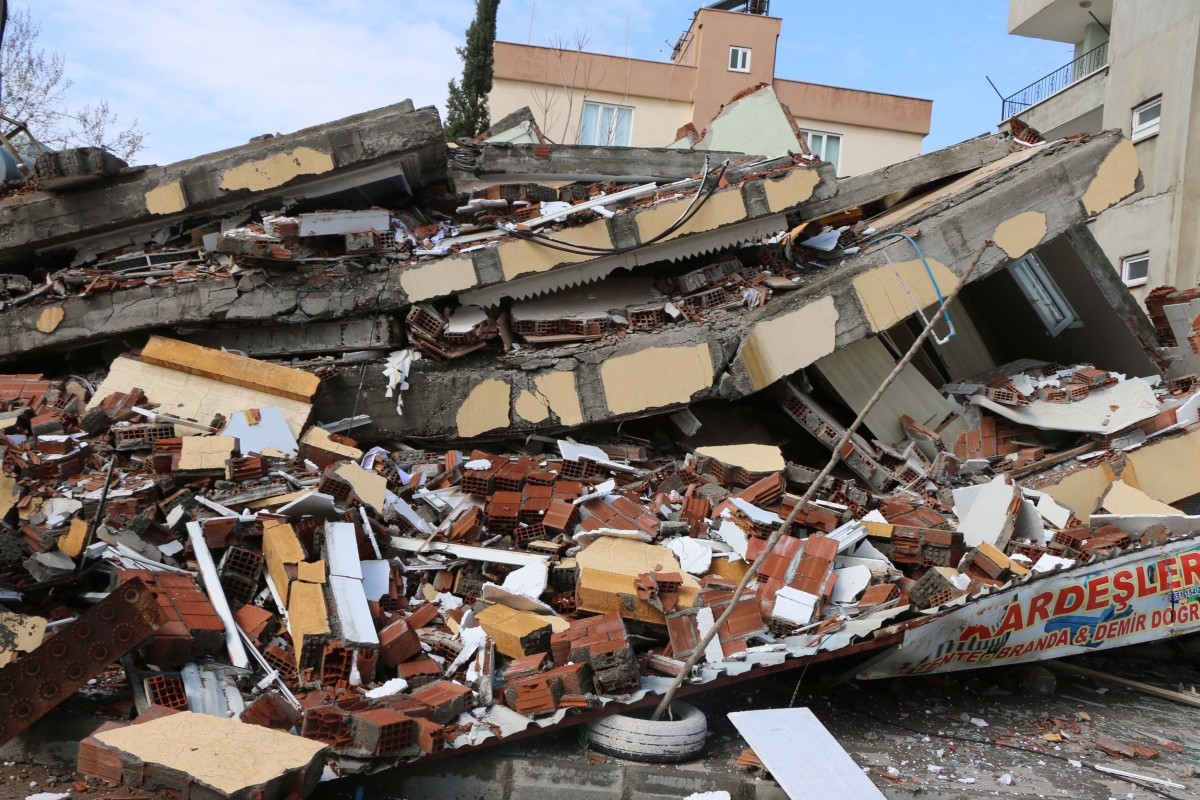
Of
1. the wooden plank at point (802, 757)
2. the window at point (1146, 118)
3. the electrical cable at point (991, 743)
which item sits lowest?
the electrical cable at point (991, 743)

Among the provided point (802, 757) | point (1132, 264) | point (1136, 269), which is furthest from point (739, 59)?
point (802, 757)

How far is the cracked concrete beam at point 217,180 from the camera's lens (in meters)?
7.86

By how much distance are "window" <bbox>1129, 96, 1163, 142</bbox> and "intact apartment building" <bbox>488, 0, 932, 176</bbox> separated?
18.1 feet

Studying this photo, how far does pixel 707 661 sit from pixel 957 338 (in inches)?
257

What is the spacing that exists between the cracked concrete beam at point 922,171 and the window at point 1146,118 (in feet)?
31.5

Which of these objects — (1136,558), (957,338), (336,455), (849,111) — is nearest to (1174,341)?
(957,338)

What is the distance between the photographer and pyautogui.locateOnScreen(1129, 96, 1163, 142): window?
17531 mm

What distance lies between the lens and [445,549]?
608 cm

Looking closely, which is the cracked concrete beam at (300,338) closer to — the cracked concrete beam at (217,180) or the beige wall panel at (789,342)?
the cracked concrete beam at (217,180)

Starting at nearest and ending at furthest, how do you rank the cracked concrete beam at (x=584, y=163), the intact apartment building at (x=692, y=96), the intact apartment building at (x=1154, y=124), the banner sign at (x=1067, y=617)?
the banner sign at (x=1067, y=617)
the cracked concrete beam at (x=584, y=163)
the intact apartment building at (x=1154, y=124)
the intact apartment building at (x=692, y=96)

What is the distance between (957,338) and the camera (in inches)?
405

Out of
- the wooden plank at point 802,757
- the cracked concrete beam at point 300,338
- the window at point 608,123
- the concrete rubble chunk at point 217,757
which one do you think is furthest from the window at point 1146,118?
the concrete rubble chunk at point 217,757

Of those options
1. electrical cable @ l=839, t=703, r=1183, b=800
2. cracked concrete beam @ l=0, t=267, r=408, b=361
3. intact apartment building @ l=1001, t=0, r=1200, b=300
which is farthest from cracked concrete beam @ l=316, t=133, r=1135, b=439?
intact apartment building @ l=1001, t=0, r=1200, b=300

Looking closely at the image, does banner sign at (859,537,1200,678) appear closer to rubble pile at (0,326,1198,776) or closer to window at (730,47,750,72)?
rubble pile at (0,326,1198,776)
